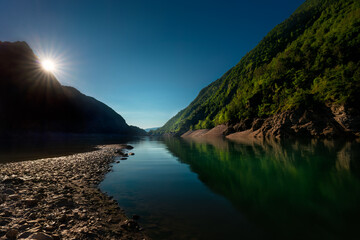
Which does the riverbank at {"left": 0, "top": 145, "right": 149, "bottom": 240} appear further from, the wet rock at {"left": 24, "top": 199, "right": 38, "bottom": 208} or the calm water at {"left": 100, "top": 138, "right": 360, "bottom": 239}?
the calm water at {"left": 100, "top": 138, "right": 360, "bottom": 239}

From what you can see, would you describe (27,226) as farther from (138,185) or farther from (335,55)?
(335,55)

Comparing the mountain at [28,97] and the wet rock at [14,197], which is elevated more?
the mountain at [28,97]

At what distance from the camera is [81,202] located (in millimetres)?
6773

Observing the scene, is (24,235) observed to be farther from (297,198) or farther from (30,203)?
(297,198)

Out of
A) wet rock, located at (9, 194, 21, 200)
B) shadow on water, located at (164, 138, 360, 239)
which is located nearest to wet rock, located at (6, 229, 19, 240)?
wet rock, located at (9, 194, 21, 200)

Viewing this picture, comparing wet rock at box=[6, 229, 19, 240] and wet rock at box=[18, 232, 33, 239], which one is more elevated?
wet rock at box=[6, 229, 19, 240]

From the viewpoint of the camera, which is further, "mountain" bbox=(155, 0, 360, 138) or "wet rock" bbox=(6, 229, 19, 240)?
"mountain" bbox=(155, 0, 360, 138)

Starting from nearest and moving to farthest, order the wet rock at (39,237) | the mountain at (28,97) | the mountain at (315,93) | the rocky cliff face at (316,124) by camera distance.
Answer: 1. the wet rock at (39,237)
2. the rocky cliff face at (316,124)
3. the mountain at (315,93)
4. the mountain at (28,97)

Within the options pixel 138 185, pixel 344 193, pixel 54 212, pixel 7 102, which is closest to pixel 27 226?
pixel 54 212

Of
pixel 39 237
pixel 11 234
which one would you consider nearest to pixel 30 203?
pixel 11 234

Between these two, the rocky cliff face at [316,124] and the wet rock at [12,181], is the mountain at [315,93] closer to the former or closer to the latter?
the rocky cliff face at [316,124]

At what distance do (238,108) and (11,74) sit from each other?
132m

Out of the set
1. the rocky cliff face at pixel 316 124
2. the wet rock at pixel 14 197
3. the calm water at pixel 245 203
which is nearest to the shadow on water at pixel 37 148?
the wet rock at pixel 14 197

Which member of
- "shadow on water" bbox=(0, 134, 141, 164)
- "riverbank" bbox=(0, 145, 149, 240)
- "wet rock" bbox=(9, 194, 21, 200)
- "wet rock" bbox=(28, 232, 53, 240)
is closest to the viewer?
"wet rock" bbox=(28, 232, 53, 240)
